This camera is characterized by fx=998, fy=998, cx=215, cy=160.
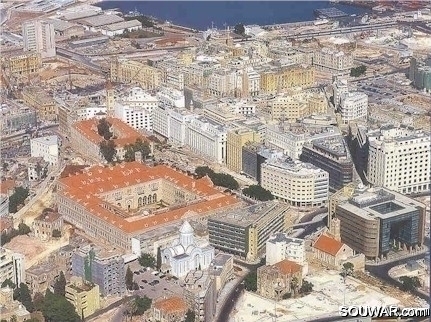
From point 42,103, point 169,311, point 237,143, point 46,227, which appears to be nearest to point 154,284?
point 169,311

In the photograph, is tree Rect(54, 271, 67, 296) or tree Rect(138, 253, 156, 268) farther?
tree Rect(138, 253, 156, 268)

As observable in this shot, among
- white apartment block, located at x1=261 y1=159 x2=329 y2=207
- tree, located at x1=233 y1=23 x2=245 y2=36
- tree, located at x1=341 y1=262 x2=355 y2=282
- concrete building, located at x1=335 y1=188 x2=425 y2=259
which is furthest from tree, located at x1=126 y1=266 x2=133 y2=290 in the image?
tree, located at x1=233 y1=23 x2=245 y2=36

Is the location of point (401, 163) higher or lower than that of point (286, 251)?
higher

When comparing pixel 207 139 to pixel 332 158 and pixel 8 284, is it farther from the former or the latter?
pixel 8 284

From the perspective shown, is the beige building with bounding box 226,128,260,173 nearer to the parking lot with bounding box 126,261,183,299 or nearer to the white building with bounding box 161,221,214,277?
the white building with bounding box 161,221,214,277

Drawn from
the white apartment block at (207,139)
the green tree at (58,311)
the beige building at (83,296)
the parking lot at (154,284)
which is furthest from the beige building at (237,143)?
the green tree at (58,311)

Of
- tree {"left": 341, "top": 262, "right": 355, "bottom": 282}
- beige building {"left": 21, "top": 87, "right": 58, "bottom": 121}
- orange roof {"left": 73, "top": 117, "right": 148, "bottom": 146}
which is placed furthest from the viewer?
beige building {"left": 21, "top": 87, "right": 58, "bottom": 121}
